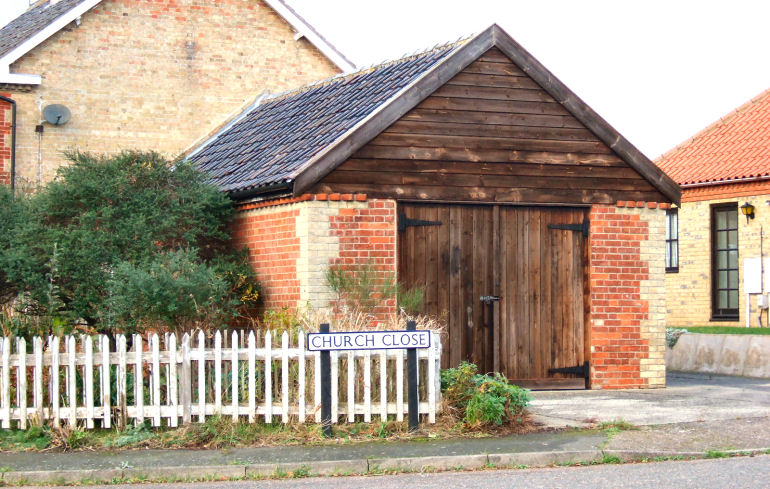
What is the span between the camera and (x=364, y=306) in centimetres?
1456

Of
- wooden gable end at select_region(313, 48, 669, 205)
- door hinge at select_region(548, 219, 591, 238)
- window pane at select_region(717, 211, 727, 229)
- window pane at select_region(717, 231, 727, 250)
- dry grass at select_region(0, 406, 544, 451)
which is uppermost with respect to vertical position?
wooden gable end at select_region(313, 48, 669, 205)

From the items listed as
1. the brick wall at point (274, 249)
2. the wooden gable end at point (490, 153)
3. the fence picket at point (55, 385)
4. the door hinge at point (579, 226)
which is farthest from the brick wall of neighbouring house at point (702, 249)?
the fence picket at point (55, 385)

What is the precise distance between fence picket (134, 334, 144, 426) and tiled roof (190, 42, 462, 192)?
3649mm

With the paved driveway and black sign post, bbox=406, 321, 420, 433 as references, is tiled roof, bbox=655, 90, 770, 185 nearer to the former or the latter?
the paved driveway

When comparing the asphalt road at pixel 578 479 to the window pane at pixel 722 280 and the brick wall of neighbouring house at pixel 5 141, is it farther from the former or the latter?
the window pane at pixel 722 280

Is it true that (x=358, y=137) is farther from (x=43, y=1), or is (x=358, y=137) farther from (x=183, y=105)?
(x=43, y=1)

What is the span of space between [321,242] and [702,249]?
43.2 ft

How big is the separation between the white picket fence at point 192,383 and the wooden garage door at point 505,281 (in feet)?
11.7

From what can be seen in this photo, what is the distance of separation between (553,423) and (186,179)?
649 cm

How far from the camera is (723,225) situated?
24828mm

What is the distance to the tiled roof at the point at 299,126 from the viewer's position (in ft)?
50.5

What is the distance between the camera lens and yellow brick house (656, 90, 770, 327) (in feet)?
77.1

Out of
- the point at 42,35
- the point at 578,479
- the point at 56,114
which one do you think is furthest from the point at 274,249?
the point at 42,35

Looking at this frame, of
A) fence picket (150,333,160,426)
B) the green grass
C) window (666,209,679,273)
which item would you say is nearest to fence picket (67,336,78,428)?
fence picket (150,333,160,426)
